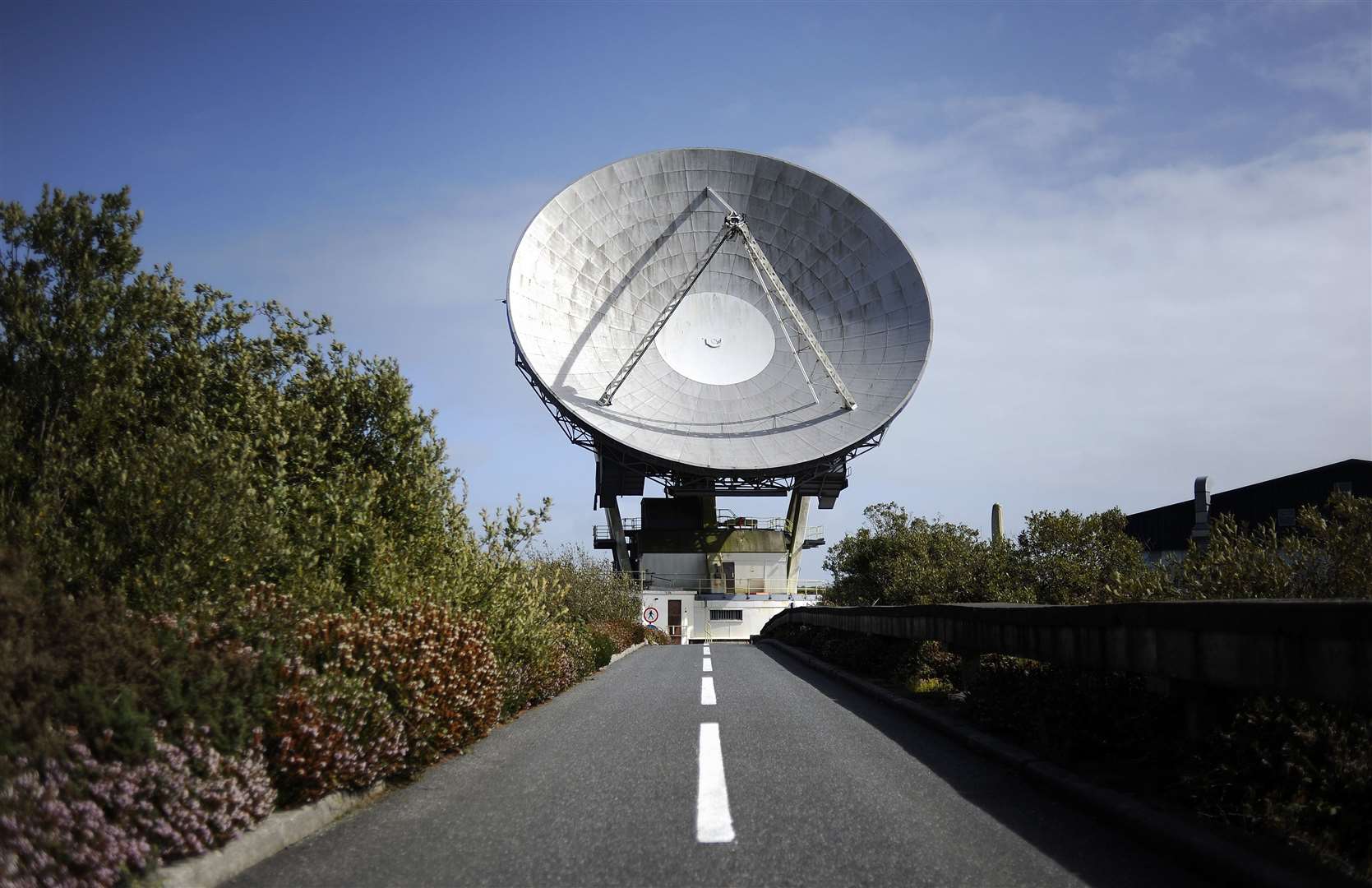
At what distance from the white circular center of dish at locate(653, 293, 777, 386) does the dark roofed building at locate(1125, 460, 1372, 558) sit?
17393mm

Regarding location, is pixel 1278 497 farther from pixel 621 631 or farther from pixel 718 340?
pixel 621 631

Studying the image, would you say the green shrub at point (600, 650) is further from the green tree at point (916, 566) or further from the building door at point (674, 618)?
the building door at point (674, 618)

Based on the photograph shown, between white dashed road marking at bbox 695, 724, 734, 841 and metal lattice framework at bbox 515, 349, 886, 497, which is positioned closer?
white dashed road marking at bbox 695, 724, 734, 841

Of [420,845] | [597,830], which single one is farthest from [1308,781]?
[420,845]

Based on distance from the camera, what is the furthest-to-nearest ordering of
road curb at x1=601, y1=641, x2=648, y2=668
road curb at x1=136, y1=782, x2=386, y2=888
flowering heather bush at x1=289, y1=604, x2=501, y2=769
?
road curb at x1=601, y1=641, x2=648, y2=668, flowering heather bush at x1=289, y1=604, x2=501, y2=769, road curb at x1=136, y1=782, x2=386, y2=888

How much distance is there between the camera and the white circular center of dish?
45.9 metres

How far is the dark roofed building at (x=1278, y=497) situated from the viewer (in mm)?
37375

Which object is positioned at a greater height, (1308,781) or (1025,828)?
(1308,781)

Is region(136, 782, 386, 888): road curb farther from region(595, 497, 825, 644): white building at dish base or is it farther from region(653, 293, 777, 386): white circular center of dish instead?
region(595, 497, 825, 644): white building at dish base

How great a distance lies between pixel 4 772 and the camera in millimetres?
4637

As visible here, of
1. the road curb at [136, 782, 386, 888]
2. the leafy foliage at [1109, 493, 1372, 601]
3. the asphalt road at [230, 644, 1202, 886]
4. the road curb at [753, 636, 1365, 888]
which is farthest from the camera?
the leafy foliage at [1109, 493, 1372, 601]

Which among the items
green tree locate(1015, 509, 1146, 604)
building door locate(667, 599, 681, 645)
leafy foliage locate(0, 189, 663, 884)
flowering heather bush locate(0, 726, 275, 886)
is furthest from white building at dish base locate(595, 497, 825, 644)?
flowering heather bush locate(0, 726, 275, 886)

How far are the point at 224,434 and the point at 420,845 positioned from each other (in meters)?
5.72

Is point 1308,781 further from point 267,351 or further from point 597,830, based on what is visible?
point 267,351
